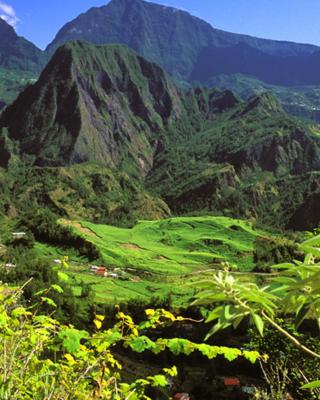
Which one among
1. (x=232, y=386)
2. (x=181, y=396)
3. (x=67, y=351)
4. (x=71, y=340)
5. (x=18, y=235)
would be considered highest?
(x=71, y=340)

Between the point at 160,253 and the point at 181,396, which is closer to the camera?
the point at 181,396

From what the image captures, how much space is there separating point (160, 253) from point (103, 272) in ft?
92.3

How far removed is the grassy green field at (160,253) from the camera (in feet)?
351

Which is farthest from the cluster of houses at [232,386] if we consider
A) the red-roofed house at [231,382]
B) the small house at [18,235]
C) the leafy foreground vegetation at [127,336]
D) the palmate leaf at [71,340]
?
the small house at [18,235]

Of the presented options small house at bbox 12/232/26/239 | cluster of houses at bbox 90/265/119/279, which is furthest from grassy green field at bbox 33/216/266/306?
small house at bbox 12/232/26/239

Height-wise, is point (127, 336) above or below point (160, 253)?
above

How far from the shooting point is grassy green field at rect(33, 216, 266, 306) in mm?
106938

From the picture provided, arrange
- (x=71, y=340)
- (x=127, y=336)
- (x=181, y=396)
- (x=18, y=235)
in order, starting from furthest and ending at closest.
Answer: (x=18, y=235) → (x=181, y=396) → (x=127, y=336) → (x=71, y=340)

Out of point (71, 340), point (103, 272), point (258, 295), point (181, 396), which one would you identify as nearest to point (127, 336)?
point (71, 340)

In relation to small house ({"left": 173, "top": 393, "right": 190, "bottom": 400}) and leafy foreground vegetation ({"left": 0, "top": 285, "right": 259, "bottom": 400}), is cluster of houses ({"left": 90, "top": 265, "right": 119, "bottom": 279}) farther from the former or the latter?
leafy foreground vegetation ({"left": 0, "top": 285, "right": 259, "bottom": 400})

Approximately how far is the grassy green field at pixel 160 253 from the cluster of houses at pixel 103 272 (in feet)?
5.45

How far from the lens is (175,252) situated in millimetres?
144875

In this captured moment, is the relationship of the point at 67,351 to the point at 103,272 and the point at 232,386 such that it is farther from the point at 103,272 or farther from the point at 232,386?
the point at 103,272

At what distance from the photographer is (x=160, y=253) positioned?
472 feet
